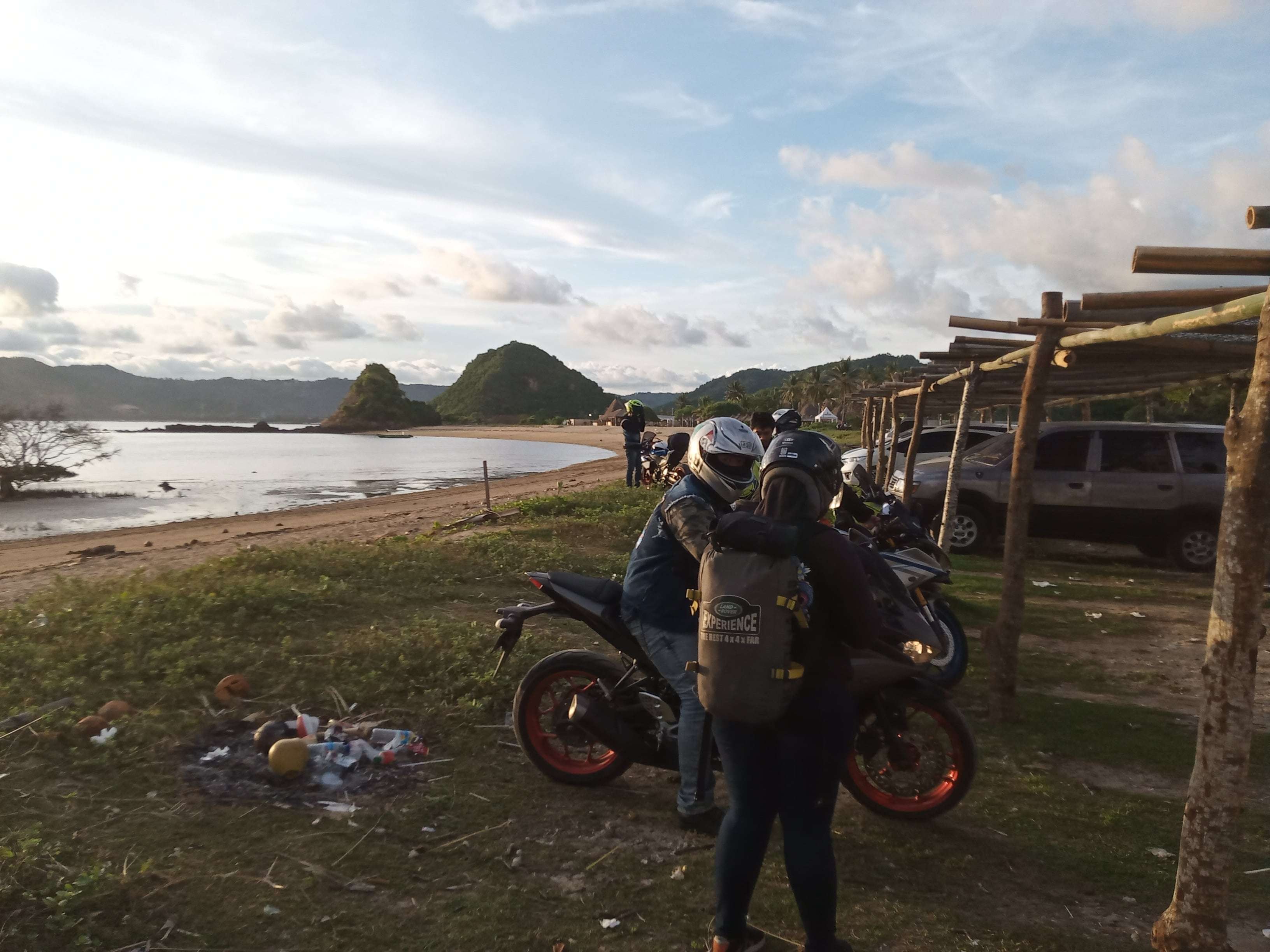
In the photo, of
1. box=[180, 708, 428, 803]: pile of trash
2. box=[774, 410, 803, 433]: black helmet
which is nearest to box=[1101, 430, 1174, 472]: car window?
box=[774, 410, 803, 433]: black helmet

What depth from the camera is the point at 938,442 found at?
1472 cm

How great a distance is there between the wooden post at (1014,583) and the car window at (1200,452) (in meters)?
6.69

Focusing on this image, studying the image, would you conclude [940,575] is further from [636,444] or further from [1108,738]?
[636,444]

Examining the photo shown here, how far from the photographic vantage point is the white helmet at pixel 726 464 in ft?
11.5

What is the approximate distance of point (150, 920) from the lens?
286 cm

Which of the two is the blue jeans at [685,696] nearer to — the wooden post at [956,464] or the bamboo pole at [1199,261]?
the bamboo pole at [1199,261]

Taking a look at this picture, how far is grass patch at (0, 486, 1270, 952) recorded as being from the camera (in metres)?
2.99

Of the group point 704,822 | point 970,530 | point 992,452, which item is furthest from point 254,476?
point 704,822

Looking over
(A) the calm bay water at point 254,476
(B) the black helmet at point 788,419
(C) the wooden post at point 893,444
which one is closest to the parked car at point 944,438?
(C) the wooden post at point 893,444

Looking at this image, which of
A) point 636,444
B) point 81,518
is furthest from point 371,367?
point 636,444

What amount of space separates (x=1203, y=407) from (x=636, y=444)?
28.8 meters

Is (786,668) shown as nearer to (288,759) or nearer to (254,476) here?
(288,759)

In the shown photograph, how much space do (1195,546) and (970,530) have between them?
8.67ft

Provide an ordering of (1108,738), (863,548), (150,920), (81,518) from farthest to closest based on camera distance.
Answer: (81,518), (1108,738), (863,548), (150,920)
